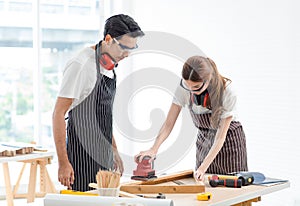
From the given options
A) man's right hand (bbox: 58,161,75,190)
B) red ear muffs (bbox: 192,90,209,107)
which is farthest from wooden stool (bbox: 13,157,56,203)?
red ear muffs (bbox: 192,90,209,107)

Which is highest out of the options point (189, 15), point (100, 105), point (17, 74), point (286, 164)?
point (189, 15)

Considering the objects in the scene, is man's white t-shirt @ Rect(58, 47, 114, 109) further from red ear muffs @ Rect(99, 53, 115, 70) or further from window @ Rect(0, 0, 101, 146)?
window @ Rect(0, 0, 101, 146)

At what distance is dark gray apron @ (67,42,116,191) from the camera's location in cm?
309

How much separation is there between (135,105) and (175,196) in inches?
153

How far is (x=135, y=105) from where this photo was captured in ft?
21.0

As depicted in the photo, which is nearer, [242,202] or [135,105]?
[242,202]

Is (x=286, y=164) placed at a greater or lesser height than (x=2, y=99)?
lesser

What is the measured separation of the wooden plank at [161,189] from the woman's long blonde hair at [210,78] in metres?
0.68

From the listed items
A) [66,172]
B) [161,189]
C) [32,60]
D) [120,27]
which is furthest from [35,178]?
[161,189]

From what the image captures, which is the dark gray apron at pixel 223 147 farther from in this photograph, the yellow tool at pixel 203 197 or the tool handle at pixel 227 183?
the yellow tool at pixel 203 197

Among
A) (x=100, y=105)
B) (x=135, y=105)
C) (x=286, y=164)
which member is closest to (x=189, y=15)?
(x=135, y=105)

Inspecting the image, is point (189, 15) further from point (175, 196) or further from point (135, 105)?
point (175, 196)

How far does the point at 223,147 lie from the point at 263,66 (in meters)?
1.50

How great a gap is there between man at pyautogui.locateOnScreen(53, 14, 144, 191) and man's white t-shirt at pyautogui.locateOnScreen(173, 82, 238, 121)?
0.37m
